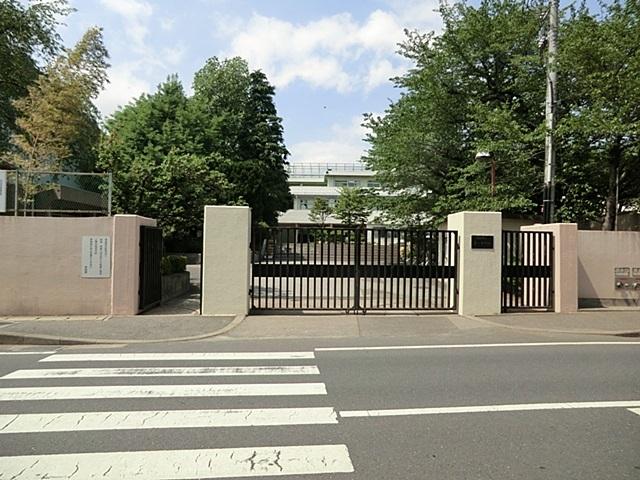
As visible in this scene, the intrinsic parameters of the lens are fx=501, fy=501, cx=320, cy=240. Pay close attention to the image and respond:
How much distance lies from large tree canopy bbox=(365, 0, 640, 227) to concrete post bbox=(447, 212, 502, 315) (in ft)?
12.1

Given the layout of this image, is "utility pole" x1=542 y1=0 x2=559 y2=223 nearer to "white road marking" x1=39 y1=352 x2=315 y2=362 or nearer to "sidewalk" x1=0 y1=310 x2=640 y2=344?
"sidewalk" x1=0 y1=310 x2=640 y2=344

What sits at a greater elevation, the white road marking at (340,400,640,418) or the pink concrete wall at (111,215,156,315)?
the pink concrete wall at (111,215,156,315)

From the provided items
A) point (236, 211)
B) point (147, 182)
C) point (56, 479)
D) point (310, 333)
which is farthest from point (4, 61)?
point (56, 479)

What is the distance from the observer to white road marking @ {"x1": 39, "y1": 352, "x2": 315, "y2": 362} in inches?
310

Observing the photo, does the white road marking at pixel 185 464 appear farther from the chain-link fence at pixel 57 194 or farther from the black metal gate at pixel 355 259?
the chain-link fence at pixel 57 194

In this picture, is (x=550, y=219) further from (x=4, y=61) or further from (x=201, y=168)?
→ (x=4, y=61)

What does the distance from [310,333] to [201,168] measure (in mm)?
10493

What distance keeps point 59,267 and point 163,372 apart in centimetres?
591

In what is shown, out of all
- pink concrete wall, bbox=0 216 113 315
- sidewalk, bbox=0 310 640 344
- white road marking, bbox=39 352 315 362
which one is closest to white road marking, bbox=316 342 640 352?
white road marking, bbox=39 352 315 362

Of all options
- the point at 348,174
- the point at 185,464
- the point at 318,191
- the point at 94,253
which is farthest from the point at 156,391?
the point at 348,174

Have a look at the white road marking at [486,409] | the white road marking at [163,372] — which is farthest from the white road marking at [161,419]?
the white road marking at [163,372]

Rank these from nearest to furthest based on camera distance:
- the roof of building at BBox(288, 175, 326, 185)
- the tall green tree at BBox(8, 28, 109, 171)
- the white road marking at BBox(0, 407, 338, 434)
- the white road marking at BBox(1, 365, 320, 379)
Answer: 1. the white road marking at BBox(0, 407, 338, 434)
2. the white road marking at BBox(1, 365, 320, 379)
3. the tall green tree at BBox(8, 28, 109, 171)
4. the roof of building at BBox(288, 175, 326, 185)

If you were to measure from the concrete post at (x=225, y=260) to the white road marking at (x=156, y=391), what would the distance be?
5430 mm

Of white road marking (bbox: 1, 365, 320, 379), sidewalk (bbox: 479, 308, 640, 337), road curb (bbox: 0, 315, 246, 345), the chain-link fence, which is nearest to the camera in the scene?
white road marking (bbox: 1, 365, 320, 379)
